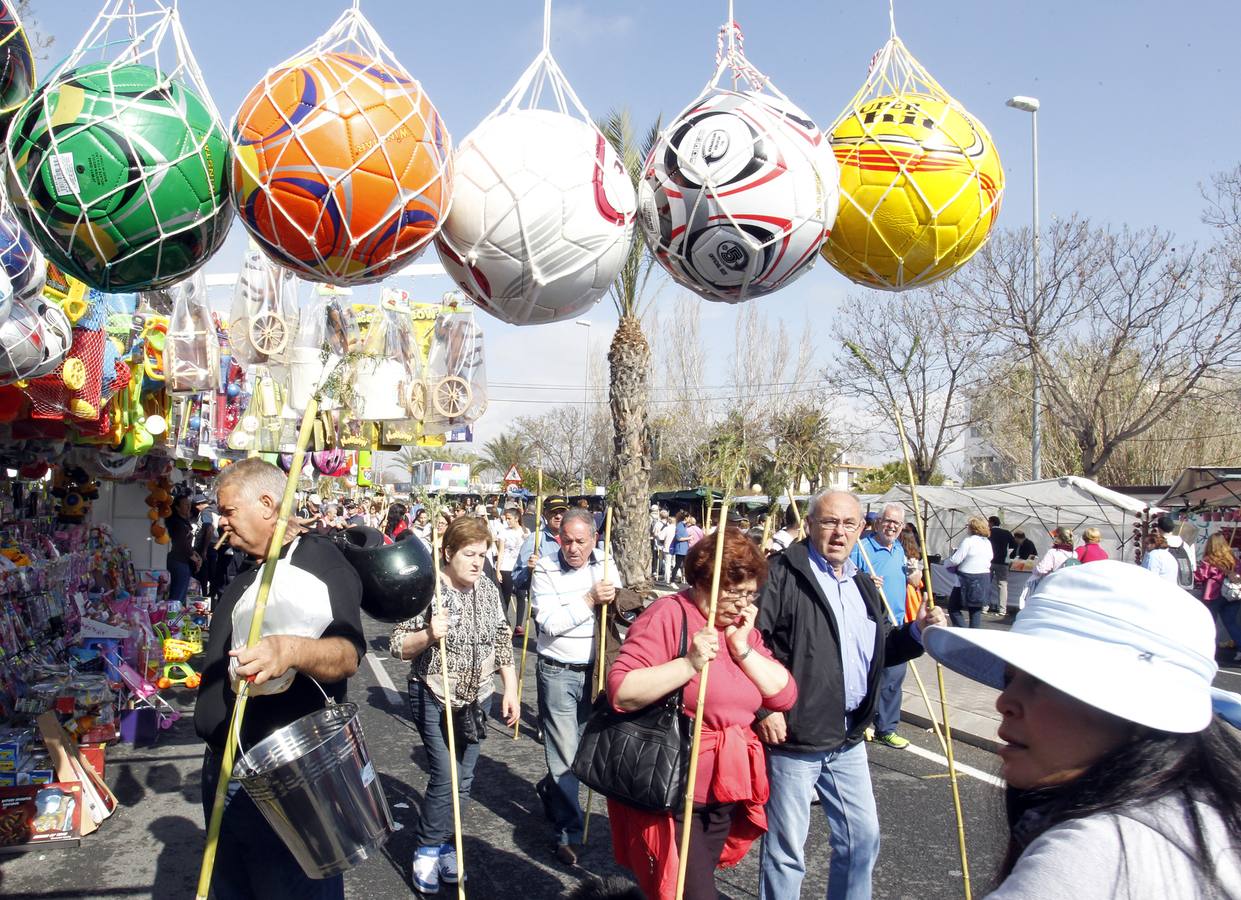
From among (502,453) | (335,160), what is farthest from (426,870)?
(502,453)

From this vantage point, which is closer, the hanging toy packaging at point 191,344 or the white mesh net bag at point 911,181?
the white mesh net bag at point 911,181

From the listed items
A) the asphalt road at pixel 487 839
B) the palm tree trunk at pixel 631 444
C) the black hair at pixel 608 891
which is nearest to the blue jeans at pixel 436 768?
the asphalt road at pixel 487 839

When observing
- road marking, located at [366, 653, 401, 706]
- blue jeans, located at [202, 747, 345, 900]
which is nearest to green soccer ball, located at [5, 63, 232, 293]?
blue jeans, located at [202, 747, 345, 900]

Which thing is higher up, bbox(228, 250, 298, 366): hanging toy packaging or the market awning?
bbox(228, 250, 298, 366): hanging toy packaging

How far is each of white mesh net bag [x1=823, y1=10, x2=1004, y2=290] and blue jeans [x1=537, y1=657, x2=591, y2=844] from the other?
3.30 m

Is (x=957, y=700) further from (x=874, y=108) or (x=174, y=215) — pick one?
(x=174, y=215)

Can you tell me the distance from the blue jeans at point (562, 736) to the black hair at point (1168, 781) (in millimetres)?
4180

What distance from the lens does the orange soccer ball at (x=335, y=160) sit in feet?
8.13

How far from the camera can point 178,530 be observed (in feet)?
42.3

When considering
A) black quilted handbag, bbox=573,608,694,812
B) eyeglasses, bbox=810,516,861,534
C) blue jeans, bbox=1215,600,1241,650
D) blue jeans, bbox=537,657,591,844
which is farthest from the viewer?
blue jeans, bbox=1215,600,1241,650

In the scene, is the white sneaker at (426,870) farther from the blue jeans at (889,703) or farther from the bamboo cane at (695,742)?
the blue jeans at (889,703)

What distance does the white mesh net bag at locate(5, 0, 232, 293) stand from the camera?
2484 mm

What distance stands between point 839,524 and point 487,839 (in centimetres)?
296

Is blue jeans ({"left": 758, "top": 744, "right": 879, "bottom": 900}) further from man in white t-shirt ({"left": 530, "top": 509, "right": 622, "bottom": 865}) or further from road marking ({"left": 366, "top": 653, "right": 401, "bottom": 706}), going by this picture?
road marking ({"left": 366, "top": 653, "right": 401, "bottom": 706})
